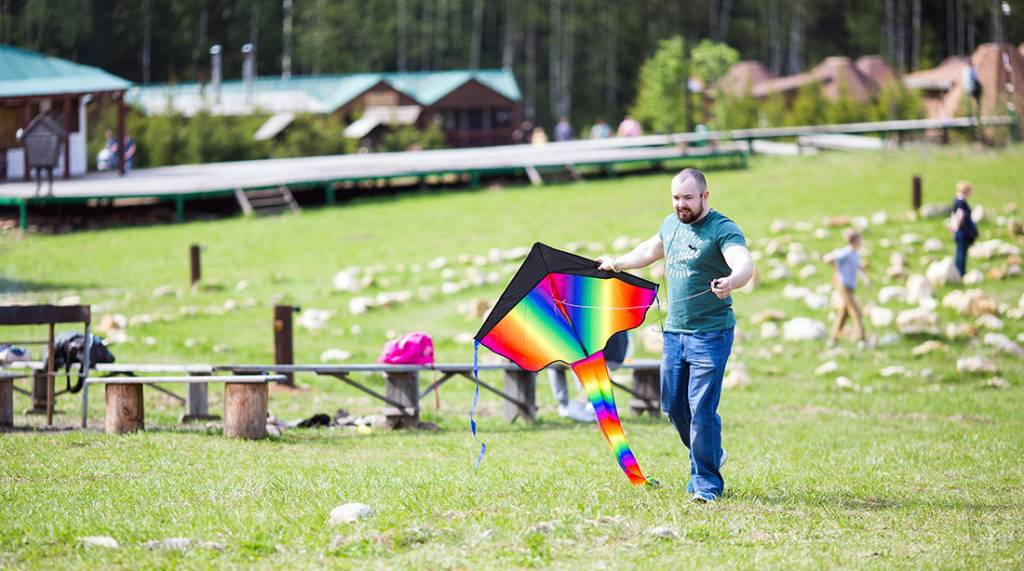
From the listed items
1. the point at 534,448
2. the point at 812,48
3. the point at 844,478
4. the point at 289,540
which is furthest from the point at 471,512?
the point at 812,48

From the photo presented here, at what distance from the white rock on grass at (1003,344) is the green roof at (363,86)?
148 feet

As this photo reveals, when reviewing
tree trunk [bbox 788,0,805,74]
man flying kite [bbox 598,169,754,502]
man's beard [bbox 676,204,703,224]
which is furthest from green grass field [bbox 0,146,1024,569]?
tree trunk [bbox 788,0,805,74]

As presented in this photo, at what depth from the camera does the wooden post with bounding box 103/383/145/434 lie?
1284 centimetres

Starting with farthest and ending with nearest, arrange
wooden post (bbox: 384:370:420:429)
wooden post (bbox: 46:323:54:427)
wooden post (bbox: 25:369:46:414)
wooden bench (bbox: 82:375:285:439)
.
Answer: wooden post (bbox: 25:369:46:414), wooden post (bbox: 384:370:420:429), wooden post (bbox: 46:323:54:427), wooden bench (bbox: 82:375:285:439)

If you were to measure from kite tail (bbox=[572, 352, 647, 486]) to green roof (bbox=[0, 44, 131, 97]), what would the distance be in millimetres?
32114

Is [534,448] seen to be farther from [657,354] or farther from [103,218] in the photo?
[103,218]

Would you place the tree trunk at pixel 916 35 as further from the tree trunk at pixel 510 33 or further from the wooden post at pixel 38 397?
the wooden post at pixel 38 397

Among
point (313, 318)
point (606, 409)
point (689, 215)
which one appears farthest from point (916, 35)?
point (689, 215)

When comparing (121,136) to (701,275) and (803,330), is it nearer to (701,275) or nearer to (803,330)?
(803,330)

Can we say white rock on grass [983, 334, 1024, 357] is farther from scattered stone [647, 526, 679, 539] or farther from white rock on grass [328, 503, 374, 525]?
white rock on grass [328, 503, 374, 525]

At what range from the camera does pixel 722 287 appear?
890 cm

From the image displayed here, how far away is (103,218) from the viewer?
37500mm

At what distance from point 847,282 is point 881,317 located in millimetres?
1990

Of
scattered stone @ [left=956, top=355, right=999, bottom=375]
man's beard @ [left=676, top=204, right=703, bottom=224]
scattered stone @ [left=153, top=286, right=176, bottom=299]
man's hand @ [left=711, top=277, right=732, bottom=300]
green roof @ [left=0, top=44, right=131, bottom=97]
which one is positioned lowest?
scattered stone @ [left=956, top=355, right=999, bottom=375]
